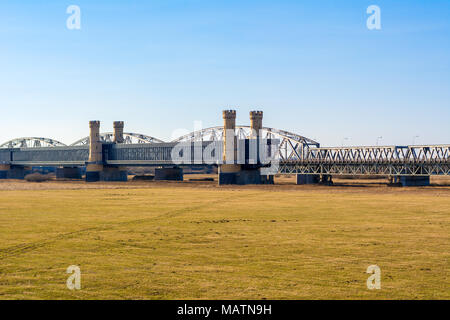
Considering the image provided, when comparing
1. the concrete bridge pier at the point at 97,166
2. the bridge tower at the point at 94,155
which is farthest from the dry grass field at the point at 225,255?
the concrete bridge pier at the point at 97,166

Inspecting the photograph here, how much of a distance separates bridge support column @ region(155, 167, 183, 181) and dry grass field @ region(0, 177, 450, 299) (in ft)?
332

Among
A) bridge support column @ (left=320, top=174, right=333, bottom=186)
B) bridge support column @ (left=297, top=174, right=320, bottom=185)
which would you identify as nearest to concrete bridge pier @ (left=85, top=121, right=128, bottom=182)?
bridge support column @ (left=297, top=174, right=320, bottom=185)

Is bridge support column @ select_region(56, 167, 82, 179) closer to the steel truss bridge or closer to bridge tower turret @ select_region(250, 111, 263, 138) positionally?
the steel truss bridge

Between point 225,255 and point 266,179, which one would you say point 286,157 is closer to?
point 266,179

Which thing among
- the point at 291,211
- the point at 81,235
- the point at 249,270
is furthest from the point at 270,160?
the point at 249,270

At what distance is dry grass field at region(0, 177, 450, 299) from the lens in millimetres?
19016

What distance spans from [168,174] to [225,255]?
406 feet

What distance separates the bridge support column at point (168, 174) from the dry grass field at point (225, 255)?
101078mm

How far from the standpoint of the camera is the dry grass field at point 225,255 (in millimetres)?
A: 19016

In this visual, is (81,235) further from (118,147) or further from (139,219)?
(118,147)

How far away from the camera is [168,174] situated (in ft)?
487

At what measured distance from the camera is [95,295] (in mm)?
18297

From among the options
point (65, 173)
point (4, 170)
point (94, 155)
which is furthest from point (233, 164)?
point (4, 170)
